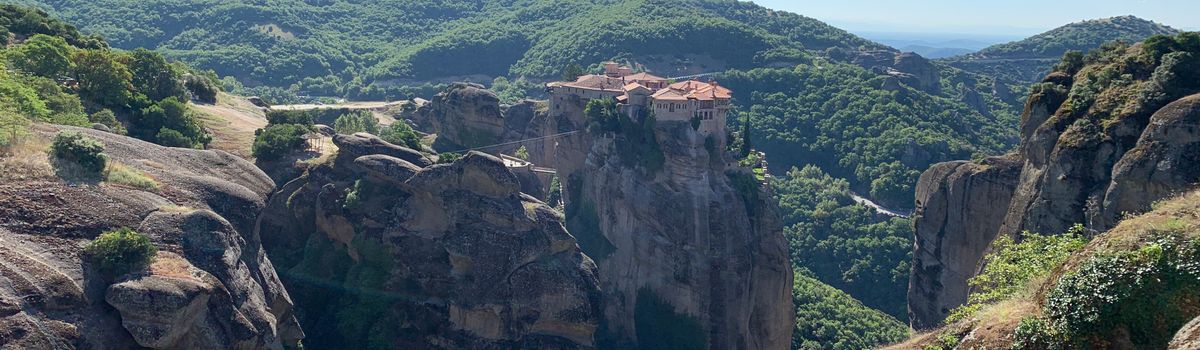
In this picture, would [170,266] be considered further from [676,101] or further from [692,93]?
[692,93]

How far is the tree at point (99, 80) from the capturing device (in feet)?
176

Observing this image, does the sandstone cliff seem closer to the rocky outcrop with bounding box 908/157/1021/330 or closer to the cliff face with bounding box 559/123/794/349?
the cliff face with bounding box 559/123/794/349

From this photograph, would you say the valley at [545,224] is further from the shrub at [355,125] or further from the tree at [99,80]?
the shrub at [355,125]

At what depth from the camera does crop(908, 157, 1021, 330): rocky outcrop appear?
148 ft

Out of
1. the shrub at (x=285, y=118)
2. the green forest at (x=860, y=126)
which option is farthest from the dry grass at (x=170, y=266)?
the green forest at (x=860, y=126)

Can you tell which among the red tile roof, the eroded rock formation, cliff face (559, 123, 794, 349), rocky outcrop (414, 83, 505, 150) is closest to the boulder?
cliff face (559, 123, 794, 349)

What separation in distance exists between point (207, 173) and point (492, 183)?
13.8m

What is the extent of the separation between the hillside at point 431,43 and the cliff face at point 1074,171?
321 ft

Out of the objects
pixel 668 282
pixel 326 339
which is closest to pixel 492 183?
pixel 326 339

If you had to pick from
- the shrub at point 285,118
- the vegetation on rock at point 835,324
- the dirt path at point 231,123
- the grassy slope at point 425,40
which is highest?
the shrub at point 285,118

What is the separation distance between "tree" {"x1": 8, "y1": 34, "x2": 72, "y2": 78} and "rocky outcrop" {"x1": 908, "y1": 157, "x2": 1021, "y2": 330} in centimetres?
4940

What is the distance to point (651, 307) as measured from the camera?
61.6 meters

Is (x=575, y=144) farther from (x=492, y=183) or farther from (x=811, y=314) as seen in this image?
(x=492, y=183)

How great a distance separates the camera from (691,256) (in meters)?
60.2
